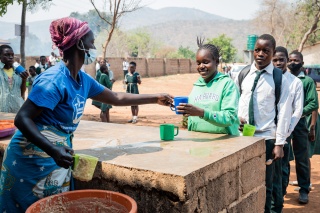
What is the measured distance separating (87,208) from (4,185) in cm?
55

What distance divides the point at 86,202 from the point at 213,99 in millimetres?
1348

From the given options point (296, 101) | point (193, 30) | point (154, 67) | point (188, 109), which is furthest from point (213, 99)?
point (193, 30)

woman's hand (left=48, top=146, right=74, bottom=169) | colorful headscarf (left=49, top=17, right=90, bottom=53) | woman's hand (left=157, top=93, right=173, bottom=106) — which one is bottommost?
woman's hand (left=48, top=146, right=74, bottom=169)

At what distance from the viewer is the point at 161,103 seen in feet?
10.1

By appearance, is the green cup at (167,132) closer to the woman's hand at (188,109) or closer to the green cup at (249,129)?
the woman's hand at (188,109)

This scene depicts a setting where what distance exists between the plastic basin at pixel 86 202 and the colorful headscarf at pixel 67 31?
2.76 feet

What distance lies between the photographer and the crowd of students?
204 cm

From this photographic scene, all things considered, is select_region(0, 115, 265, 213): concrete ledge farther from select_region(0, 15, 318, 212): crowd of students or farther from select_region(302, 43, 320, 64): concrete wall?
select_region(302, 43, 320, 64): concrete wall

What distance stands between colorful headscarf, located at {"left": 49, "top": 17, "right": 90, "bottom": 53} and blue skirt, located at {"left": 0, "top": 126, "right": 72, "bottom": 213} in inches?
19.5

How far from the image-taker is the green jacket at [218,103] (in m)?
2.79

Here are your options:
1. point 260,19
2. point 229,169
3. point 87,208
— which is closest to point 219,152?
point 229,169

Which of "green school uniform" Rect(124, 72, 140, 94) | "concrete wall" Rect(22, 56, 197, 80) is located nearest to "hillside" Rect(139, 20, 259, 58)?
"concrete wall" Rect(22, 56, 197, 80)

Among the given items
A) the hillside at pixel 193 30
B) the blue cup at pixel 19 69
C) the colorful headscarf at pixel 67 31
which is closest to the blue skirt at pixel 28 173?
the colorful headscarf at pixel 67 31

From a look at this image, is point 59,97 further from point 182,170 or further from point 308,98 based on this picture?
point 308,98
